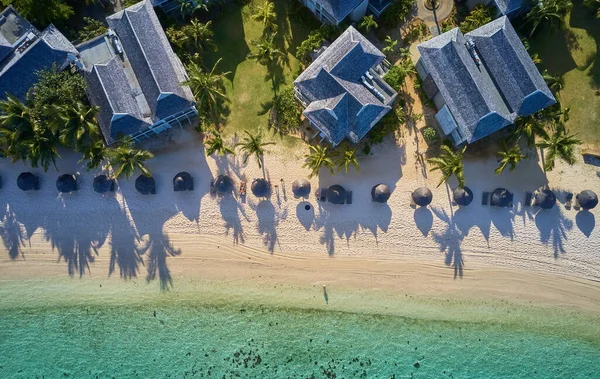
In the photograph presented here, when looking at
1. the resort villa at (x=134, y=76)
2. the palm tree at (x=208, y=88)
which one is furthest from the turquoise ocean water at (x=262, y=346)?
the palm tree at (x=208, y=88)

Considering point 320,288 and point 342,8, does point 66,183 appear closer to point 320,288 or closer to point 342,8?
point 320,288

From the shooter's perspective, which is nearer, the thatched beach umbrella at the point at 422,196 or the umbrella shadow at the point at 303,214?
the thatched beach umbrella at the point at 422,196

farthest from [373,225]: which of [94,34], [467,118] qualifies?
[94,34]

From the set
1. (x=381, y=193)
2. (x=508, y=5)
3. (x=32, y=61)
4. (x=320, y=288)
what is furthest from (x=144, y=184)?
(x=508, y=5)

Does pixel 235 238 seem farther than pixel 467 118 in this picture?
Yes

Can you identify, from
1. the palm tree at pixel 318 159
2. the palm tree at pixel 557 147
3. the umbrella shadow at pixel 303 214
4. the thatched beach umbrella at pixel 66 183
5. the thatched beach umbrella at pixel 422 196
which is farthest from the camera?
the umbrella shadow at pixel 303 214

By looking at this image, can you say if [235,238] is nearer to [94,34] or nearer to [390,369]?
[390,369]

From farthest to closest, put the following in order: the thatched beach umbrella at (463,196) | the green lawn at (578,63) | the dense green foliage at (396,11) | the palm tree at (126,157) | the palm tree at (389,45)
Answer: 1. the green lawn at (578,63)
2. the dense green foliage at (396,11)
3. the thatched beach umbrella at (463,196)
4. the palm tree at (389,45)
5. the palm tree at (126,157)

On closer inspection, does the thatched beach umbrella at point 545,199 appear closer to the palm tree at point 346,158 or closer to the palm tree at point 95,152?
the palm tree at point 346,158
